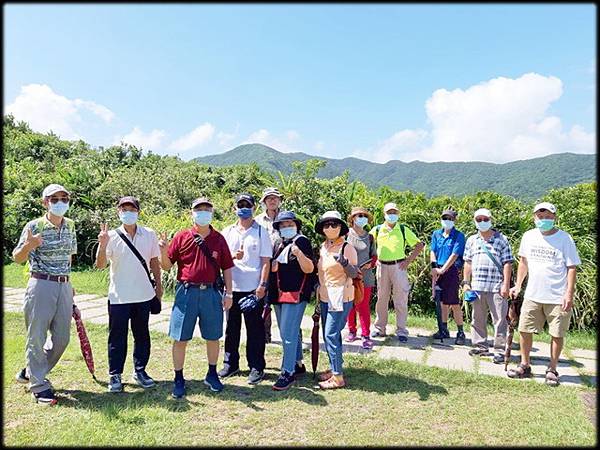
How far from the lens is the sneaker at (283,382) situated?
4379mm

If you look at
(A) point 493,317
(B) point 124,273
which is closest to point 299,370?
Result: (B) point 124,273

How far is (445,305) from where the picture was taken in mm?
6102

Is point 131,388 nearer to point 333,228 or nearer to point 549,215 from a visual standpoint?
point 333,228

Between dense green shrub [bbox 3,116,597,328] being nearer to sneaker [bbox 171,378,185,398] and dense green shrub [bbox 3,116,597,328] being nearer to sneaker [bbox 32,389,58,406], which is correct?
sneaker [bbox 171,378,185,398]

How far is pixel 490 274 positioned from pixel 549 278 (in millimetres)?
834

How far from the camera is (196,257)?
4148 millimetres

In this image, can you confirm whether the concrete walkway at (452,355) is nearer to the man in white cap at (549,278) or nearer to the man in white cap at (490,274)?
the man in white cap at (490,274)

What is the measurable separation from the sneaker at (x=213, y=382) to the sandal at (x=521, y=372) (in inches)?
118

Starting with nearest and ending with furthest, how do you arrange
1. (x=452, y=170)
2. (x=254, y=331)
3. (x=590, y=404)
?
(x=590, y=404)
(x=254, y=331)
(x=452, y=170)

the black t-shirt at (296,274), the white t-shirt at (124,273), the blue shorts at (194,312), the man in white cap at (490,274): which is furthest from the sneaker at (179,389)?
the man in white cap at (490,274)

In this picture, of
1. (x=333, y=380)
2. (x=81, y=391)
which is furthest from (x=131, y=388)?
(x=333, y=380)

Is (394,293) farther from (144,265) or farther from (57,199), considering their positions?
(57,199)

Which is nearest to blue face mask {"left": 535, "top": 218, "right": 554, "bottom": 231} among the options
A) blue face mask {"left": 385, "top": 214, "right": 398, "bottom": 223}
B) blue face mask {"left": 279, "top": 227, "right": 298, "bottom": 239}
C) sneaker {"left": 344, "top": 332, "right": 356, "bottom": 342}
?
blue face mask {"left": 385, "top": 214, "right": 398, "bottom": 223}

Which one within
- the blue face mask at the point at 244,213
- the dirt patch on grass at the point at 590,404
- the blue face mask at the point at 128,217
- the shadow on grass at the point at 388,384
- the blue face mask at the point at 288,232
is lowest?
the dirt patch on grass at the point at 590,404
